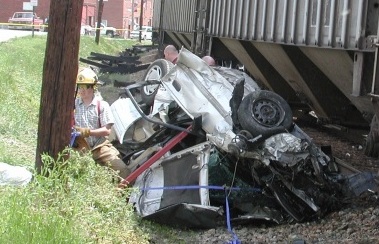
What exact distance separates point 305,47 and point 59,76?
3629 millimetres

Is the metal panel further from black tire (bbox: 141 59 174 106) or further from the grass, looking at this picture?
the grass

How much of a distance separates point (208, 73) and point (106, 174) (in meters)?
2.38

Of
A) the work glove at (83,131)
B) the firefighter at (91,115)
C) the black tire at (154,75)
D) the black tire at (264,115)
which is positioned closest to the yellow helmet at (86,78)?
the firefighter at (91,115)

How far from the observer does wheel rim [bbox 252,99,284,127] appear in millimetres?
7281

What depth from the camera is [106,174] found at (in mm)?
6621

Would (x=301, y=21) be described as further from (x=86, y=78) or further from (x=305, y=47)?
(x=86, y=78)

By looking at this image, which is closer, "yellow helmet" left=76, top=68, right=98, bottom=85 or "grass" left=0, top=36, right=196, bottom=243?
"grass" left=0, top=36, right=196, bottom=243

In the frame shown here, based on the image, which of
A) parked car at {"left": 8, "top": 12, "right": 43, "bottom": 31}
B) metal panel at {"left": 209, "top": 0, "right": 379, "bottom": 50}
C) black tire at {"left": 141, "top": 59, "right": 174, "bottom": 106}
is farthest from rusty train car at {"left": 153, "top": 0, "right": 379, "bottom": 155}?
parked car at {"left": 8, "top": 12, "right": 43, "bottom": 31}

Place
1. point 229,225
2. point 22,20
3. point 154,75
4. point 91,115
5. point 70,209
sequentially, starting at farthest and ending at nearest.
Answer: point 22,20 → point 154,75 → point 91,115 → point 229,225 → point 70,209

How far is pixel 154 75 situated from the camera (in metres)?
10.9

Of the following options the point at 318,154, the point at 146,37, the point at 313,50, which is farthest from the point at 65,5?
the point at 146,37

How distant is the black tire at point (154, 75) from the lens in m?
9.29

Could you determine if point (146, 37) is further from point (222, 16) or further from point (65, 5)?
point (65, 5)

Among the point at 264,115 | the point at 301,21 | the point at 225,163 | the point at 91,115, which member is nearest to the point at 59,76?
the point at 91,115
